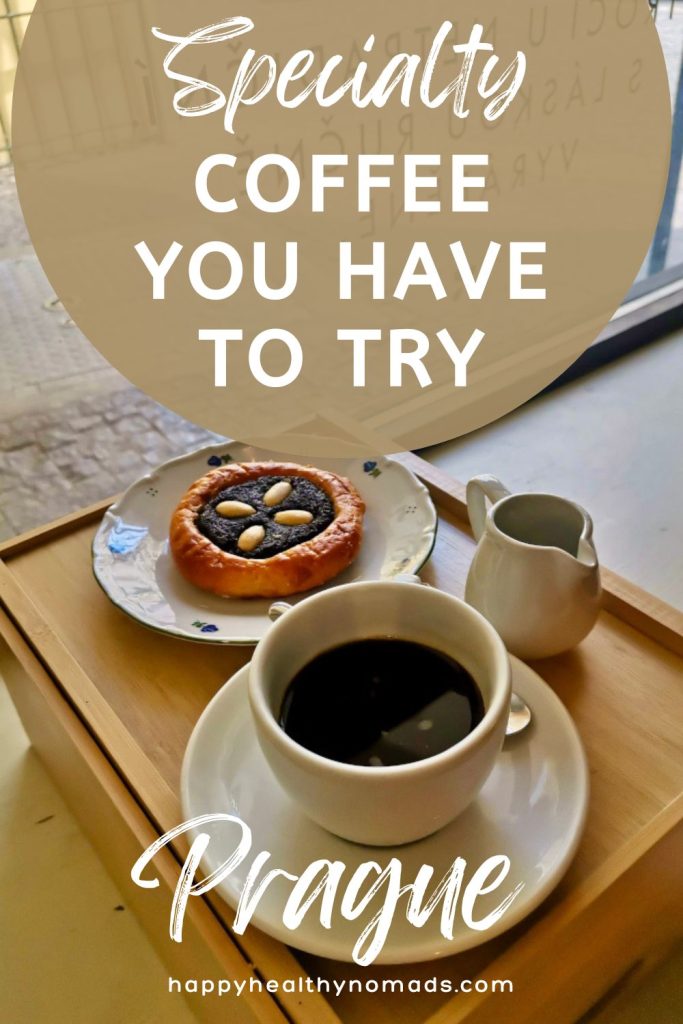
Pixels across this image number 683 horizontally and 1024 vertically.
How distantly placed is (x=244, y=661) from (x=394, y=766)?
0.22m

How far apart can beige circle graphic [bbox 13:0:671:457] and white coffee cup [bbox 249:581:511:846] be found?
0.51 metres

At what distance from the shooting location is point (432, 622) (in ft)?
1.47

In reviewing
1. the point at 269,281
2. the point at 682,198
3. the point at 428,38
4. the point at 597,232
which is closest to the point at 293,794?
the point at 428,38

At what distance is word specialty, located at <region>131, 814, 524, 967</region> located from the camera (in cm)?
40

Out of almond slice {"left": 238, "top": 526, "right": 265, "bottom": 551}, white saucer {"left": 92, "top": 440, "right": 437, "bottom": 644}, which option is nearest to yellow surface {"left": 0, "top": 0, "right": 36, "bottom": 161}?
white saucer {"left": 92, "top": 440, "right": 437, "bottom": 644}

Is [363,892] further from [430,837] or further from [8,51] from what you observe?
[8,51]

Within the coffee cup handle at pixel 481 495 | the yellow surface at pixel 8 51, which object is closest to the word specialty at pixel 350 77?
the coffee cup handle at pixel 481 495

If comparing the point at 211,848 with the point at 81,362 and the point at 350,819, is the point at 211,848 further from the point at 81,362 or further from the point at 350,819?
the point at 81,362

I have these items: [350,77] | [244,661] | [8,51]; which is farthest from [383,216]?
[8,51]

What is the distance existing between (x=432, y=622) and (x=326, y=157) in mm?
848

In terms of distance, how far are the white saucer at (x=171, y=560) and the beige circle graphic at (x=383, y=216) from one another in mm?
242

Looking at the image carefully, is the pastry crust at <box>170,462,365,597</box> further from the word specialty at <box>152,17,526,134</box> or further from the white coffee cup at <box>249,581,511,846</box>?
the word specialty at <box>152,17,526,134</box>

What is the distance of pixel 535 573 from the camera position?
0.51 m

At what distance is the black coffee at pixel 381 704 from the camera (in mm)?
407
